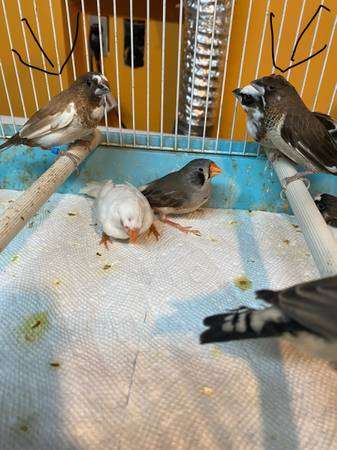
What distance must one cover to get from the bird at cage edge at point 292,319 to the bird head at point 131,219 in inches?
23.5

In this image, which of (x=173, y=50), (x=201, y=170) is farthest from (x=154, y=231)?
(x=173, y=50)

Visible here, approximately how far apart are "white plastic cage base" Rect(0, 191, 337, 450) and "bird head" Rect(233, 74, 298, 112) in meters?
0.47

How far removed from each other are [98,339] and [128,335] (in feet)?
0.24

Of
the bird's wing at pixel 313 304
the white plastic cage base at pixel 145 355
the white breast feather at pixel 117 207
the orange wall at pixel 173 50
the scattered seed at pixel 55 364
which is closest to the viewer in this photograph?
the bird's wing at pixel 313 304

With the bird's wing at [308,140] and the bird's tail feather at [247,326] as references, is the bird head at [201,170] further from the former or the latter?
the bird's tail feather at [247,326]

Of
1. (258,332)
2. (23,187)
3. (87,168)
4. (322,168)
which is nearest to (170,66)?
(87,168)

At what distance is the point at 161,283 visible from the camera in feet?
3.64

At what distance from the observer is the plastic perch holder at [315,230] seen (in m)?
0.75

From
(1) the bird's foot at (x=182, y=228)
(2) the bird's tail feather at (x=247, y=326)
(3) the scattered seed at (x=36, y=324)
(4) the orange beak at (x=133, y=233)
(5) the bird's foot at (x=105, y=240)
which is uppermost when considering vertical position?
(2) the bird's tail feather at (x=247, y=326)

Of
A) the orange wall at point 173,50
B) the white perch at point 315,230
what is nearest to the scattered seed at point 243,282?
the white perch at point 315,230

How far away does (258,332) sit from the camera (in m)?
0.62

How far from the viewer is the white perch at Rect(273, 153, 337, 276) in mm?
A: 754

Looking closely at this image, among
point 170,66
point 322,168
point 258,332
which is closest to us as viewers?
point 258,332

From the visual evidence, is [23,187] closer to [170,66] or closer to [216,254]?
[216,254]
